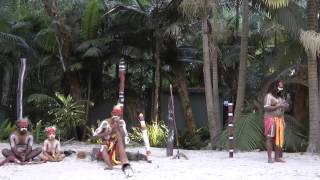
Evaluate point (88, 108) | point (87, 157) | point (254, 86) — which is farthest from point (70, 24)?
point (87, 157)

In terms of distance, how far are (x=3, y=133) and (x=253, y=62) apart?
9263mm

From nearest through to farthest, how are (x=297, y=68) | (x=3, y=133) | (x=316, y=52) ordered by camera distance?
(x=316, y=52)
(x=297, y=68)
(x=3, y=133)

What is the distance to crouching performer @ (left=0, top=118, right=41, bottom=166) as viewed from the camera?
11693 mm

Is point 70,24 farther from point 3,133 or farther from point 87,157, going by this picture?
point 87,157

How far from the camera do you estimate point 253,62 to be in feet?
69.2

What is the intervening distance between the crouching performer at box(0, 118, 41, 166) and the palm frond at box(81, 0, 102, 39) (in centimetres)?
780

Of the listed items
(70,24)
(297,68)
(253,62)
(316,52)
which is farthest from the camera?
(253,62)

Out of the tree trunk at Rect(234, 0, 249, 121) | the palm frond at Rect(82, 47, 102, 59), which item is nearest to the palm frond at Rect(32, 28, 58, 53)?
the palm frond at Rect(82, 47, 102, 59)

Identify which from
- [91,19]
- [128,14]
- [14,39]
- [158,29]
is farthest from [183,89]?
[14,39]

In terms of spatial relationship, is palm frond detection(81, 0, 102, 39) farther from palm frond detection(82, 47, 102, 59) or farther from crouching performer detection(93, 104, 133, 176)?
crouching performer detection(93, 104, 133, 176)

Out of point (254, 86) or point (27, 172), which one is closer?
point (27, 172)

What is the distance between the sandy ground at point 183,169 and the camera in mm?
9875

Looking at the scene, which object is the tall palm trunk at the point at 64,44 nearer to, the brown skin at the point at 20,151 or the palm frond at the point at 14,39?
the palm frond at the point at 14,39

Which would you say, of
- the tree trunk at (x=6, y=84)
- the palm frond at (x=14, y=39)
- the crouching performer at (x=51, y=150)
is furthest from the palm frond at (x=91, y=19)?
the crouching performer at (x=51, y=150)
